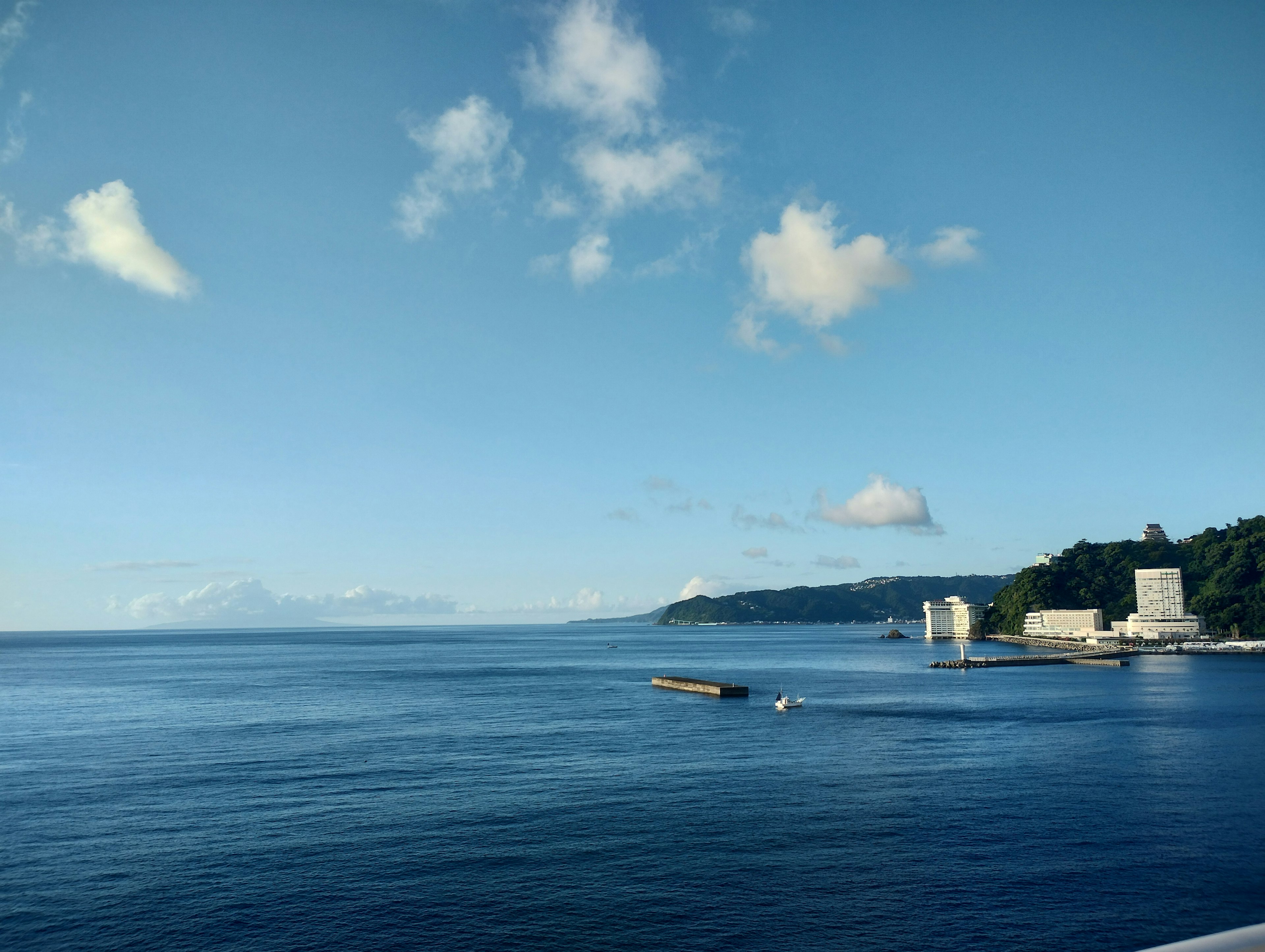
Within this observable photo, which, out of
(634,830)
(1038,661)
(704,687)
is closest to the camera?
(634,830)

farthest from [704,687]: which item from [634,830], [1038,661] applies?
[1038,661]

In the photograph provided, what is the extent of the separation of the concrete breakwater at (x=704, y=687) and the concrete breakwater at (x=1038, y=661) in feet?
194

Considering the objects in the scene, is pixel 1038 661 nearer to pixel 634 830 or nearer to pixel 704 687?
pixel 704 687

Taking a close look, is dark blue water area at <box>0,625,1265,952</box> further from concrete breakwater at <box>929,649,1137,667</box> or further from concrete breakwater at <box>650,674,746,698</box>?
concrete breakwater at <box>929,649,1137,667</box>

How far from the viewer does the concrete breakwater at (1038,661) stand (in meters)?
167

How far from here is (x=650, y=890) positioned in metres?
35.2

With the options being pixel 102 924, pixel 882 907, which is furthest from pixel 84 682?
pixel 882 907

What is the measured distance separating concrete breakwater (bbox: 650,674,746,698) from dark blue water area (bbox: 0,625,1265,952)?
83.5 ft

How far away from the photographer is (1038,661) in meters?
174

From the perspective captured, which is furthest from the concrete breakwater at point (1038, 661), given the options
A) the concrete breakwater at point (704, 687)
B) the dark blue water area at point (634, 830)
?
the dark blue water area at point (634, 830)

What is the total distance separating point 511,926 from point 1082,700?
96.6 metres

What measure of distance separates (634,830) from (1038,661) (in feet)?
526

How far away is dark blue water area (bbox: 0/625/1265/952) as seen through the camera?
31.9 metres

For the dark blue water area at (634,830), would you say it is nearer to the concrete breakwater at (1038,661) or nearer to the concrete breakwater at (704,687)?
the concrete breakwater at (704,687)
